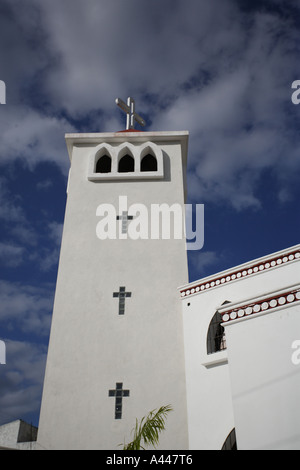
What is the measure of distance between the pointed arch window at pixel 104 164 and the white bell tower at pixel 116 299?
0.13 ft

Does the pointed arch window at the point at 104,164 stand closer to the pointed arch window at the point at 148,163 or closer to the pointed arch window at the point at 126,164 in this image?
the pointed arch window at the point at 126,164

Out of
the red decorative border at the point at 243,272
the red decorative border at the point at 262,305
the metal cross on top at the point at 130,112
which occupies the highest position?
the metal cross on top at the point at 130,112

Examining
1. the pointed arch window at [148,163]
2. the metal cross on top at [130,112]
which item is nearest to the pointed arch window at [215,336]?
the pointed arch window at [148,163]

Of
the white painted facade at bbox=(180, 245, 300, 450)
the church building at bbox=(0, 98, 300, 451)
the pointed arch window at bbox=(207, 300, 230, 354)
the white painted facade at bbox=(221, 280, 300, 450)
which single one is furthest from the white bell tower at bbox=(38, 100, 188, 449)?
the white painted facade at bbox=(221, 280, 300, 450)

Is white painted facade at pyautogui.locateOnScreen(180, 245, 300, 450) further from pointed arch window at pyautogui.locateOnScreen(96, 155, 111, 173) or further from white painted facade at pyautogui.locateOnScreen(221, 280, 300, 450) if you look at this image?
pointed arch window at pyautogui.locateOnScreen(96, 155, 111, 173)

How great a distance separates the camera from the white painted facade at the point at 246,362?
6.84 meters

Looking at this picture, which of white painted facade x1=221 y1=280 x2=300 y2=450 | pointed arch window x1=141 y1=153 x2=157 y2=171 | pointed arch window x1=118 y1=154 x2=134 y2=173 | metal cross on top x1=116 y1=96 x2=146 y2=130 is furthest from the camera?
metal cross on top x1=116 y1=96 x2=146 y2=130

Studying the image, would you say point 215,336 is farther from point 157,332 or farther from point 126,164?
point 126,164

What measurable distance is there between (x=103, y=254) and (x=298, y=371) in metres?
7.44

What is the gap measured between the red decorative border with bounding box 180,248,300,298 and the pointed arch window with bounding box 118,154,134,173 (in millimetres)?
5695

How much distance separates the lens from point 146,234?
1346 cm

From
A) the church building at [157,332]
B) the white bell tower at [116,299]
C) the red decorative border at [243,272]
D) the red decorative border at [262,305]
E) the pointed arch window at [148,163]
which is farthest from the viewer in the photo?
the pointed arch window at [148,163]

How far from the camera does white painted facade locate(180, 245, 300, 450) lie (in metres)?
6.84

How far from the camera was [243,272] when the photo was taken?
11.0m
